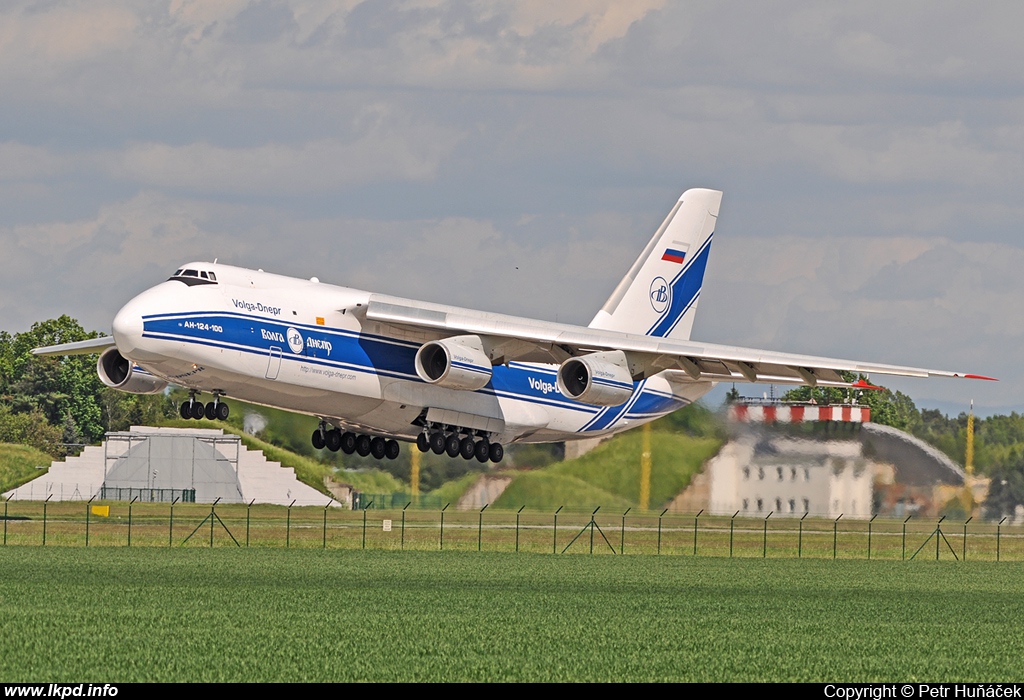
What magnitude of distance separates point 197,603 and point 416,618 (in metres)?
4.78

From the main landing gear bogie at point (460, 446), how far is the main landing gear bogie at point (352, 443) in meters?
1.98

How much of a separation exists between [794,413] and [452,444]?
11034 mm

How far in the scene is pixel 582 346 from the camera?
34906mm

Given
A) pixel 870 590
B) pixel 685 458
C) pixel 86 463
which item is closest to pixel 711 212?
pixel 685 458

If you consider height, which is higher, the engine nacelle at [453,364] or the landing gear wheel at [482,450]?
A: the engine nacelle at [453,364]

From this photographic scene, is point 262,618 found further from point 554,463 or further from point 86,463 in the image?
point 86,463

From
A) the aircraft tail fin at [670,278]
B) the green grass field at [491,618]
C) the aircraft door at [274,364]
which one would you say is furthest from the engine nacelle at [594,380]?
the aircraft tail fin at [670,278]

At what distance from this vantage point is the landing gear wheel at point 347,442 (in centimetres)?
3717

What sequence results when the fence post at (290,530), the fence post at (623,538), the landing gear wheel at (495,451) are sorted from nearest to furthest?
1. the landing gear wheel at (495,451)
2. the fence post at (623,538)
3. the fence post at (290,530)

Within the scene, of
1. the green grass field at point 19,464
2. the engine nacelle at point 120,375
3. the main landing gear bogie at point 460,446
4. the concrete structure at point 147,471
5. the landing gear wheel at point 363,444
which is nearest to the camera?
the engine nacelle at point 120,375

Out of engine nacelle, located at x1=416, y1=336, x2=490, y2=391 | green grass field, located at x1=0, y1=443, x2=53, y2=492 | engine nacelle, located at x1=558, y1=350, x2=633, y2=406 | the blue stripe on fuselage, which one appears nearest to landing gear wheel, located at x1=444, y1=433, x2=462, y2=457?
the blue stripe on fuselage

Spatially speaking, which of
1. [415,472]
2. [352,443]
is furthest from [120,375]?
[415,472]

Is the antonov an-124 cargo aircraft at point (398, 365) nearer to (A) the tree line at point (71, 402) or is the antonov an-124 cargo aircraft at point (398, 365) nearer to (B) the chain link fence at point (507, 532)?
(B) the chain link fence at point (507, 532)

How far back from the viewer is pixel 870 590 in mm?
45438
